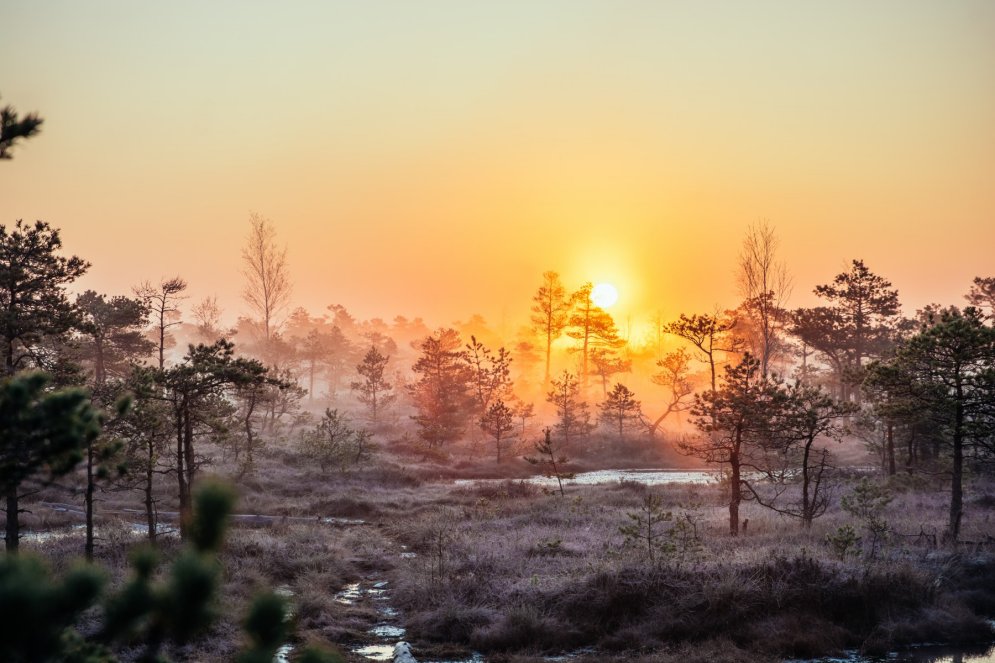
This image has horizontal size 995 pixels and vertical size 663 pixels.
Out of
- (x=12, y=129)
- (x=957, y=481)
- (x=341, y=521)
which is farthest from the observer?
(x=341, y=521)

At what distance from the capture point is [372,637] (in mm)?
14555

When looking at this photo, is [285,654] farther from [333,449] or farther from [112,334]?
[112,334]

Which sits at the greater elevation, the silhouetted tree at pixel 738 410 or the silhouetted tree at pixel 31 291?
the silhouetted tree at pixel 31 291

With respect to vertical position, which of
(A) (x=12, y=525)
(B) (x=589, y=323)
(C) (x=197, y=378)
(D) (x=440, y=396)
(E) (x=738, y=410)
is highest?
(B) (x=589, y=323)

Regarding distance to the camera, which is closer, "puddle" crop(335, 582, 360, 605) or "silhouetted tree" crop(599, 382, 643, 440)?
"puddle" crop(335, 582, 360, 605)

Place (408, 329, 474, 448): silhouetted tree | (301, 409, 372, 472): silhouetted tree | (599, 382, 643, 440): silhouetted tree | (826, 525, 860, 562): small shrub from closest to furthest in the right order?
(826, 525, 860, 562): small shrub < (301, 409, 372, 472): silhouetted tree < (408, 329, 474, 448): silhouetted tree < (599, 382, 643, 440): silhouetted tree

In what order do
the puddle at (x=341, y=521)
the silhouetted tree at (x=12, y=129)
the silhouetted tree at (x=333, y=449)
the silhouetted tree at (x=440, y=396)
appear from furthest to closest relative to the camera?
1. the silhouetted tree at (x=440, y=396)
2. the silhouetted tree at (x=333, y=449)
3. the puddle at (x=341, y=521)
4. the silhouetted tree at (x=12, y=129)

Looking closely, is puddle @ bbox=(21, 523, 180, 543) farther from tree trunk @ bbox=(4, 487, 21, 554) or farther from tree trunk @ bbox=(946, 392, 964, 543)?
tree trunk @ bbox=(946, 392, 964, 543)

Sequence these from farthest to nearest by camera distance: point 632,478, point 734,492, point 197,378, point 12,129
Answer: point 632,478 → point 734,492 → point 197,378 → point 12,129

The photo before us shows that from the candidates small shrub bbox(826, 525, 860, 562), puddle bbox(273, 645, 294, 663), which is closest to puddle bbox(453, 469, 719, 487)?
small shrub bbox(826, 525, 860, 562)

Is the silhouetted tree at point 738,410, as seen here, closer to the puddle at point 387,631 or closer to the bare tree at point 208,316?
the puddle at point 387,631

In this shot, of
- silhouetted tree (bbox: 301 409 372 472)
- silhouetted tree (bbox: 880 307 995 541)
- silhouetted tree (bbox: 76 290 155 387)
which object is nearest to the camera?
silhouetted tree (bbox: 880 307 995 541)

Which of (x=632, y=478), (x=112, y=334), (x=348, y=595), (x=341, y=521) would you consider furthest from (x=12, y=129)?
(x=632, y=478)

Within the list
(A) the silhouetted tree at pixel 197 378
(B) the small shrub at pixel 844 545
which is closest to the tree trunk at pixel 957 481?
(B) the small shrub at pixel 844 545
